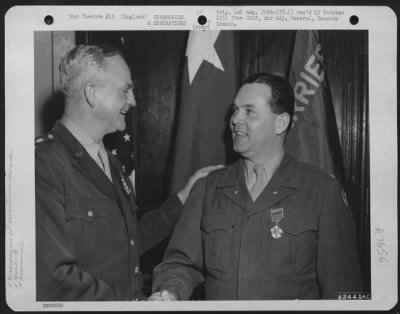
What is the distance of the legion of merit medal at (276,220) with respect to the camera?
863 millimetres

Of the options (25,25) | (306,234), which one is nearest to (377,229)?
(306,234)

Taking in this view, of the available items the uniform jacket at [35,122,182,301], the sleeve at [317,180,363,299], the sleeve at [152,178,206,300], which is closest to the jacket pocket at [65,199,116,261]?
the uniform jacket at [35,122,182,301]

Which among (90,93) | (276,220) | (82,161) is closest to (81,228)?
(82,161)

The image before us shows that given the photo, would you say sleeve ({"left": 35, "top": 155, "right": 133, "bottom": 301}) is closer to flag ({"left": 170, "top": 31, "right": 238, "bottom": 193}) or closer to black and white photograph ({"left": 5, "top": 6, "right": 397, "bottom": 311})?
black and white photograph ({"left": 5, "top": 6, "right": 397, "bottom": 311})

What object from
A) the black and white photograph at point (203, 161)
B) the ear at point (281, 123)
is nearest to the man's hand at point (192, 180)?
the black and white photograph at point (203, 161)

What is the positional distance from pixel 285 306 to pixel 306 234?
0.14 metres

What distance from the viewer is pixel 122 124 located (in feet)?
2.94

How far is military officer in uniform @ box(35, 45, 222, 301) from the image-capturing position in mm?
862

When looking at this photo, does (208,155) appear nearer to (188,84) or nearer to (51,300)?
(188,84)

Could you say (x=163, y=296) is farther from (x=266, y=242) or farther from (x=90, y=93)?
(x=90, y=93)

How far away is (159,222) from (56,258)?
193 mm

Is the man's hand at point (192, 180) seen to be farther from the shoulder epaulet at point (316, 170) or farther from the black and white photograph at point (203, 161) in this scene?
the shoulder epaulet at point (316, 170)

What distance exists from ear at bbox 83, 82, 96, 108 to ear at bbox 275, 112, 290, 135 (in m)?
0.33

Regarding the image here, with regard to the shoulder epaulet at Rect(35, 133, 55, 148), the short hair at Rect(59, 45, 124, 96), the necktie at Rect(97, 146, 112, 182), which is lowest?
the necktie at Rect(97, 146, 112, 182)
